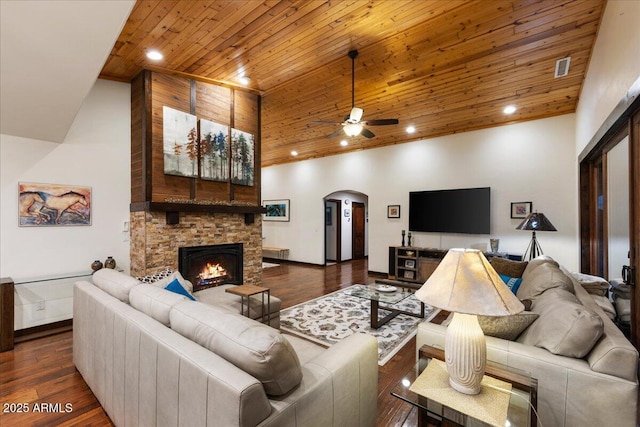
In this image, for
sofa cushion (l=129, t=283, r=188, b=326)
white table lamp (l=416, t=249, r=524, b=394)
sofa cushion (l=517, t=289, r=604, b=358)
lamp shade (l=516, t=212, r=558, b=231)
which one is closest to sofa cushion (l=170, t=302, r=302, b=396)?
sofa cushion (l=129, t=283, r=188, b=326)

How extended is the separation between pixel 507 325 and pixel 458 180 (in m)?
4.72

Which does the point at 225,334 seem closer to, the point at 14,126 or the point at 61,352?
the point at 61,352

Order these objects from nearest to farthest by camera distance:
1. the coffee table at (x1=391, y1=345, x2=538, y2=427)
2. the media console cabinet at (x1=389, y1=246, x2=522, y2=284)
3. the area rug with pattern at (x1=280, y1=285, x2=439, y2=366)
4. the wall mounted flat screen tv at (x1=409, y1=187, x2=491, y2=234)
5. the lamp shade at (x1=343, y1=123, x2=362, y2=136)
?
the coffee table at (x1=391, y1=345, x2=538, y2=427) < the area rug with pattern at (x1=280, y1=285, x2=439, y2=366) < the lamp shade at (x1=343, y1=123, x2=362, y2=136) < the wall mounted flat screen tv at (x1=409, y1=187, x2=491, y2=234) < the media console cabinet at (x1=389, y1=246, x2=522, y2=284)

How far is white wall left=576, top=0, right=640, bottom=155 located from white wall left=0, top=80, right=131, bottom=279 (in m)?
5.03

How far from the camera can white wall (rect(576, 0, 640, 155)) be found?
185 cm

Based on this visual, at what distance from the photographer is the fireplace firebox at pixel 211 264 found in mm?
4148

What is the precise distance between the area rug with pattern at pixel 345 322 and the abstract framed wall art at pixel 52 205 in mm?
2967

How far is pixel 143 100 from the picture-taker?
3844 millimetres

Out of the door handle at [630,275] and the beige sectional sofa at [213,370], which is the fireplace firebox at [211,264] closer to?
the beige sectional sofa at [213,370]

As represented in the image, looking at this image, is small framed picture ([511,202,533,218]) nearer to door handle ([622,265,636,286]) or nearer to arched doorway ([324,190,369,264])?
door handle ([622,265,636,286])

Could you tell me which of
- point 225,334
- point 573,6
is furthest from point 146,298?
point 573,6

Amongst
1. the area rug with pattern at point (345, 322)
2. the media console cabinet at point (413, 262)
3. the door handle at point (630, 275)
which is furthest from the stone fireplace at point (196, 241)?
the door handle at point (630, 275)

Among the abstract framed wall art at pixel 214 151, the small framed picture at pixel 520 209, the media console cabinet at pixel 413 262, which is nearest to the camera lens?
the abstract framed wall art at pixel 214 151

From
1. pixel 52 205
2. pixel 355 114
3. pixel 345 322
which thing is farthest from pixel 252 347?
pixel 52 205
